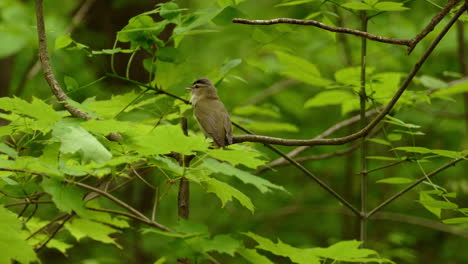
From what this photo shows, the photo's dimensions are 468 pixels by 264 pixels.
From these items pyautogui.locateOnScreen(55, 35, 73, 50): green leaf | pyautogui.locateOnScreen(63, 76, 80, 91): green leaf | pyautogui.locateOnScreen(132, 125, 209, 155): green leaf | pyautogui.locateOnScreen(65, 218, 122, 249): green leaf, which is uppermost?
pyautogui.locateOnScreen(55, 35, 73, 50): green leaf

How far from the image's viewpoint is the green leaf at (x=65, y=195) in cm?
174

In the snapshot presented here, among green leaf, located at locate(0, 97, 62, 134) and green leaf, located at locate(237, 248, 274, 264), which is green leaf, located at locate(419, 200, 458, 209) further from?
green leaf, located at locate(0, 97, 62, 134)

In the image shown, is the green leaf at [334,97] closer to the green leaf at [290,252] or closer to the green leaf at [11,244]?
the green leaf at [290,252]

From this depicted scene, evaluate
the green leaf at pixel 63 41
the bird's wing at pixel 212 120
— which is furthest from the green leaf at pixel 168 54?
the bird's wing at pixel 212 120

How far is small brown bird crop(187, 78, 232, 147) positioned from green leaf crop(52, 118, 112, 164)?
5.30 feet

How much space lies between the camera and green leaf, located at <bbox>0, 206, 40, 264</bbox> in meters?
1.68

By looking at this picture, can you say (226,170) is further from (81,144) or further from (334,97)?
(334,97)

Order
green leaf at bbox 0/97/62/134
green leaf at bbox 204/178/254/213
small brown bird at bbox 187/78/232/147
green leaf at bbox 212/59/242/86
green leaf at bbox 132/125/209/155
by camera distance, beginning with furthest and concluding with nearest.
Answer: small brown bird at bbox 187/78/232/147, green leaf at bbox 212/59/242/86, green leaf at bbox 204/178/254/213, green leaf at bbox 0/97/62/134, green leaf at bbox 132/125/209/155

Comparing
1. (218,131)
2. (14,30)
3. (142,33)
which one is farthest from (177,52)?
(14,30)

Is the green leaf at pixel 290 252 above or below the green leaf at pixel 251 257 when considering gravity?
below

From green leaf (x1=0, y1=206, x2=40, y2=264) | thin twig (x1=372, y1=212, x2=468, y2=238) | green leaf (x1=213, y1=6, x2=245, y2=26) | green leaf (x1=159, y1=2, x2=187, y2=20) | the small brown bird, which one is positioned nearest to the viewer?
green leaf (x1=0, y1=206, x2=40, y2=264)

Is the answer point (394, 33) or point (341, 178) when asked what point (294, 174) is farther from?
point (394, 33)

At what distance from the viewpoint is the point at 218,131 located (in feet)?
11.9

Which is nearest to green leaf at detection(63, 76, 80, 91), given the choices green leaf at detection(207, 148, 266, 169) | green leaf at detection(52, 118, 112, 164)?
green leaf at detection(52, 118, 112, 164)
